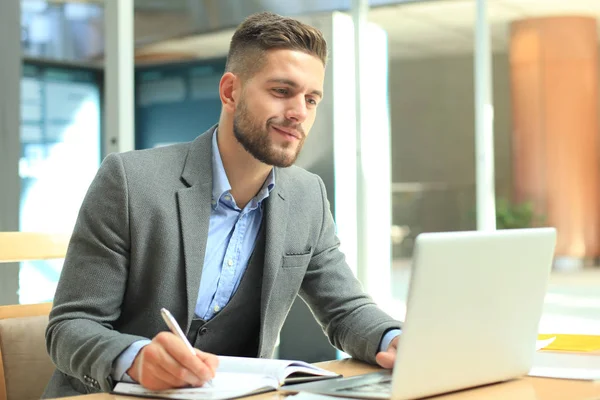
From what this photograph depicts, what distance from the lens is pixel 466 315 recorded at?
4.05 ft

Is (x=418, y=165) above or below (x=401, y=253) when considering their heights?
above

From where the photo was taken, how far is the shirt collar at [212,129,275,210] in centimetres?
170

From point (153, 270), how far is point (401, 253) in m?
9.03

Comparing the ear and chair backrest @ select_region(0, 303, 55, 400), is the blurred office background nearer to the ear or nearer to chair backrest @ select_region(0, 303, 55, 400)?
chair backrest @ select_region(0, 303, 55, 400)

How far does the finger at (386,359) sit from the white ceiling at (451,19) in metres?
7.46

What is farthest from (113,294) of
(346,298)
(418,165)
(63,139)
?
(418,165)

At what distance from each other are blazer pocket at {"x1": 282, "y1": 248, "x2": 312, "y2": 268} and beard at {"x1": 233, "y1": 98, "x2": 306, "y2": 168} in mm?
195

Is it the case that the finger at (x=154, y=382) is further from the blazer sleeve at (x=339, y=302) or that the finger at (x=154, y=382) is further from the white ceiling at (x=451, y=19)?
the white ceiling at (x=451, y=19)

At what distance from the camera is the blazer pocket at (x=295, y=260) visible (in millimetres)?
1735

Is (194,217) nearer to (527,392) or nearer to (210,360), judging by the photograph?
(210,360)

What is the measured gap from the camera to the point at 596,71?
427 inches

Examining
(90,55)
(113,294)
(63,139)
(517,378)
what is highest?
(90,55)

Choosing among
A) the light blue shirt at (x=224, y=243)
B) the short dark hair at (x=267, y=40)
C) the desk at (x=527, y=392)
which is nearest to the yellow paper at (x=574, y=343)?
the desk at (x=527, y=392)

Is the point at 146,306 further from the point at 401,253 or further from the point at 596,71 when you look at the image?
the point at 596,71
